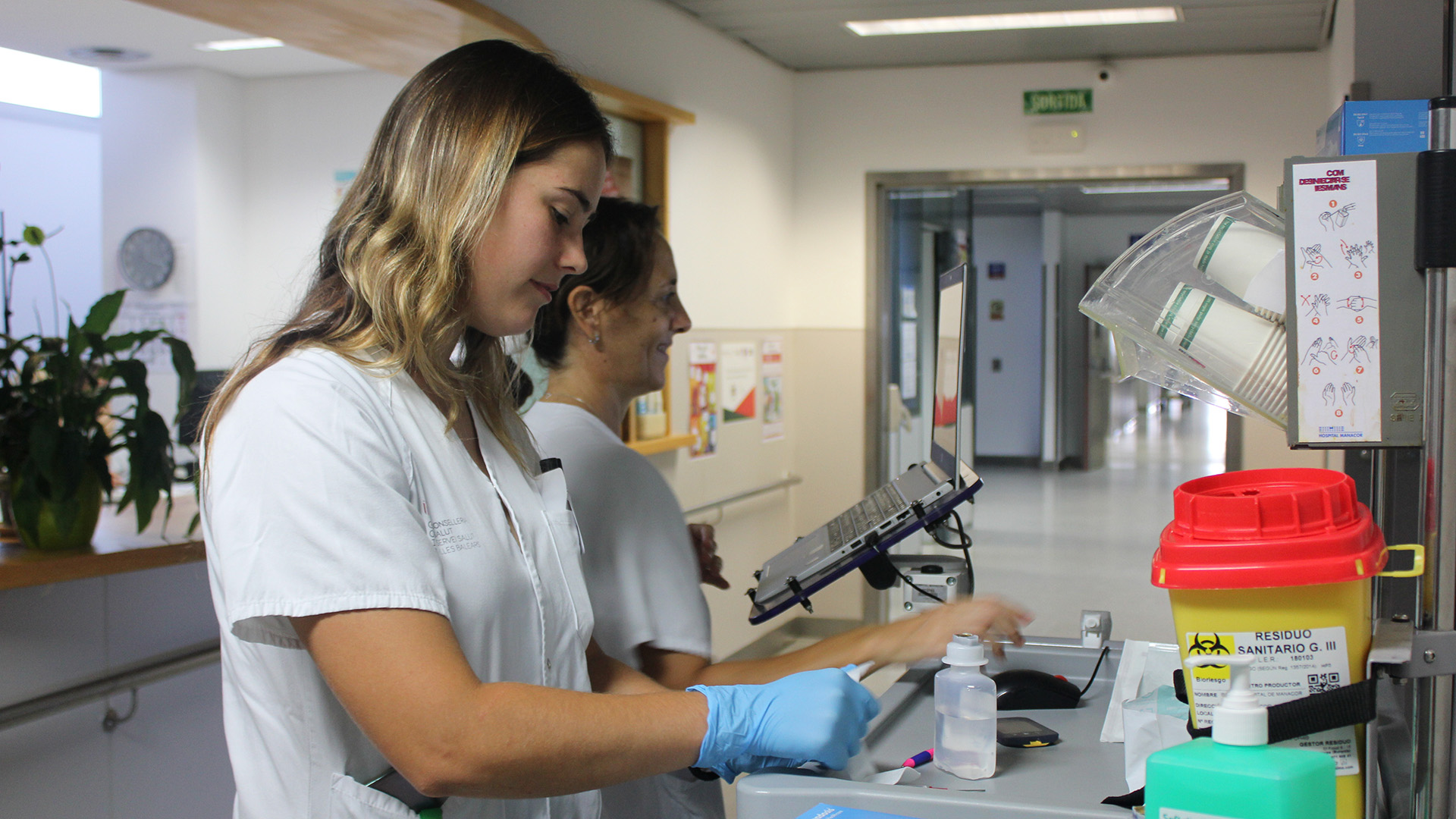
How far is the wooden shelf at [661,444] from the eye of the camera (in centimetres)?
387

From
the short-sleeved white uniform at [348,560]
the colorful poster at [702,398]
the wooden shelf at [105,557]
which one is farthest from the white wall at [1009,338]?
the short-sleeved white uniform at [348,560]

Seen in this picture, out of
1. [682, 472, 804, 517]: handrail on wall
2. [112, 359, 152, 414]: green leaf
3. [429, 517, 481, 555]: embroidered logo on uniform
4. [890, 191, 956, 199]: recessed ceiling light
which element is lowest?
[682, 472, 804, 517]: handrail on wall

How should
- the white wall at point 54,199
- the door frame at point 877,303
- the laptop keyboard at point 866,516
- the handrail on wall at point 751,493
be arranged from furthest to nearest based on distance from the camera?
1. the white wall at point 54,199
2. the door frame at point 877,303
3. the handrail on wall at point 751,493
4. the laptop keyboard at point 866,516

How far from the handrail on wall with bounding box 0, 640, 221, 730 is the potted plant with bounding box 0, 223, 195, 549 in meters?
0.31

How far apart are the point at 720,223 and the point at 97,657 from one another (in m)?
2.96

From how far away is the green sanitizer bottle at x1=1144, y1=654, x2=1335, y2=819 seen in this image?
653 millimetres

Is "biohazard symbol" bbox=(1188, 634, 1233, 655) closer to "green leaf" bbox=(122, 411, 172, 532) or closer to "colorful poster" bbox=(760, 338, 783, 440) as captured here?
"green leaf" bbox=(122, 411, 172, 532)

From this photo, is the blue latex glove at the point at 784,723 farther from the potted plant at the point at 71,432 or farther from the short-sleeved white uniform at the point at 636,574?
the potted plant at the point at 71,432

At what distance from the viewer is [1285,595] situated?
799mm

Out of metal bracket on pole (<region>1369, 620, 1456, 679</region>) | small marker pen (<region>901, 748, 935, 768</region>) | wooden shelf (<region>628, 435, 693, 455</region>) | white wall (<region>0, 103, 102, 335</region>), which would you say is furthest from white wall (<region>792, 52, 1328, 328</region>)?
white wall (<region>0, 103, 102, 335</region>)

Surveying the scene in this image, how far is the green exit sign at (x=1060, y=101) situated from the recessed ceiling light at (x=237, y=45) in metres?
3.55

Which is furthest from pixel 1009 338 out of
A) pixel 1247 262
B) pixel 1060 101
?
pixel 1247 262

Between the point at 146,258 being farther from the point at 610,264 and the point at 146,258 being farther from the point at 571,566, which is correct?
the point at 571,566

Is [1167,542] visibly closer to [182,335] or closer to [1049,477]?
[182,335]
